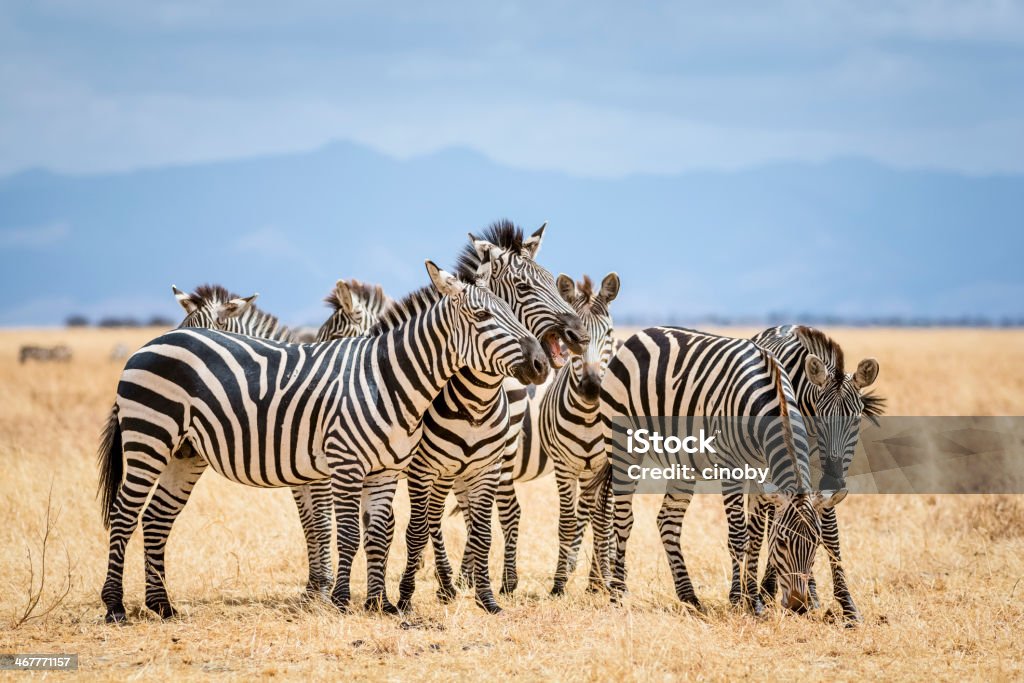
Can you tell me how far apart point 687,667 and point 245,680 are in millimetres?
2656

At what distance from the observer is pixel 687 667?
253 inches

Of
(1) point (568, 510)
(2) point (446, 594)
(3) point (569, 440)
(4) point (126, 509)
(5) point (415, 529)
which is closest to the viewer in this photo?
(4) point (126, 509)

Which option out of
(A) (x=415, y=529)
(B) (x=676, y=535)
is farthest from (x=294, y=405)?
(B) (x=676, y=535)

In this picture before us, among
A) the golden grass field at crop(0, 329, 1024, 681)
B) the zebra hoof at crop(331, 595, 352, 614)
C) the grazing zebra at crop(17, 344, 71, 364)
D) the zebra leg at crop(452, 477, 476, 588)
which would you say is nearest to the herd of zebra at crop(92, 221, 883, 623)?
the zebra hoof at crop(331, 595, 352, 614)

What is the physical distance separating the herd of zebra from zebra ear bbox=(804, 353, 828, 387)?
0.05 feet

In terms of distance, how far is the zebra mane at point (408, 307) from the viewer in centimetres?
823

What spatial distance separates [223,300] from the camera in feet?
33.3

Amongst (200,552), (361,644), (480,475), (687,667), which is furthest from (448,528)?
(687,667)

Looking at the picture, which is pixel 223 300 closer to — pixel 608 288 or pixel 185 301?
pixel 185 301

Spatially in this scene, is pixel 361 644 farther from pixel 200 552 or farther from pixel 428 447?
pixel 200 552

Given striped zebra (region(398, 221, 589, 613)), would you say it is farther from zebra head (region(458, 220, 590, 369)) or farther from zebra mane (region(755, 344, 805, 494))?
zebra mane (region(755, 344, 805, 494))

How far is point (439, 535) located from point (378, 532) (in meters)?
0.94

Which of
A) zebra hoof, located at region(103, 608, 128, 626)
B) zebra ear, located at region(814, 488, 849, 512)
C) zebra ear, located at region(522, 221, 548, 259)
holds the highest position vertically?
zebra ear, located at region(522, 221, 548, 259)

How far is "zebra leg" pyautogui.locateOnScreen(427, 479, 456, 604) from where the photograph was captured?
329 inches
